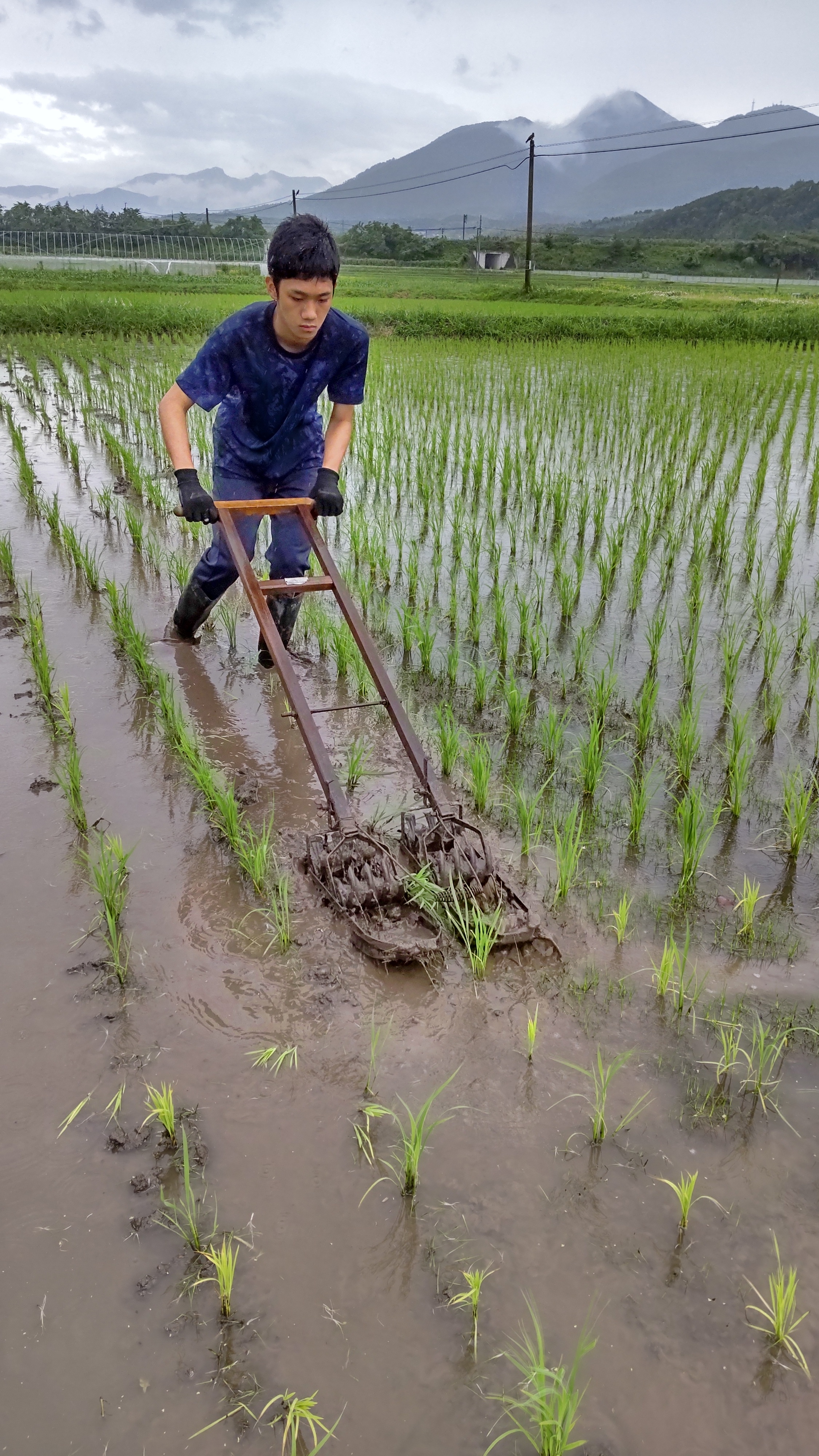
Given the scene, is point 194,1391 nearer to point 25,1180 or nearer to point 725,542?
point 25,1180

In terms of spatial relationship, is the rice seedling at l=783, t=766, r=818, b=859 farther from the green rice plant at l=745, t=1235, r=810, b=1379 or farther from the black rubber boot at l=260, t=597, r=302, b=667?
the black rubber boot at l=260, t=597, r=302, b=667

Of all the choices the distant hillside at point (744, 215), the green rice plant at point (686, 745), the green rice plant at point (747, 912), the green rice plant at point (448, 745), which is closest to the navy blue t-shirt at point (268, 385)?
the green rice plant at point (448, 745)

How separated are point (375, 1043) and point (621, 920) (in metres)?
0.71

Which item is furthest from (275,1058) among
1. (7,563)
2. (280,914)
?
(7,563)

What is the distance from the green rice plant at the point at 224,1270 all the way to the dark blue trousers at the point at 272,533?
90.0 inches

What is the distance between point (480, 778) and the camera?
261 centimetres

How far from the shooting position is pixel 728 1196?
153 centimetres

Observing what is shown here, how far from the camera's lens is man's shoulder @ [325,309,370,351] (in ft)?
9.57

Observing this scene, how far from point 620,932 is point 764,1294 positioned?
84cm

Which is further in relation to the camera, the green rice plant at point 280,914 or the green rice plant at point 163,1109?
the green rice plant at point 280,914

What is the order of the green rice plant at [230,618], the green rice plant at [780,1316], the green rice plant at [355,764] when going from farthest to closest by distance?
the green rice plant at [230,618]
the green rice plant at [355,764]
the green rice plant at [780,1316]

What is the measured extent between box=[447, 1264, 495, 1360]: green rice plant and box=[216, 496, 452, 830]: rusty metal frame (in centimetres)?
100

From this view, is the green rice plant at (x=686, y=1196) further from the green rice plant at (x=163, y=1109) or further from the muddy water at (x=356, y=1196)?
the green rice plant at (x=163, y=1109)

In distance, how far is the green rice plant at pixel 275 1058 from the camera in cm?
177
